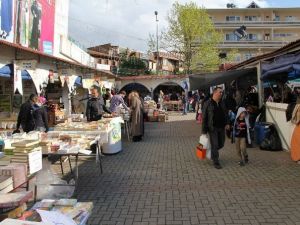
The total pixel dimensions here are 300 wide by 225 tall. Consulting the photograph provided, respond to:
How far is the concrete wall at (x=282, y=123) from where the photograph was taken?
11156 mm

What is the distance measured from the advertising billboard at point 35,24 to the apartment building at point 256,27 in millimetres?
39722

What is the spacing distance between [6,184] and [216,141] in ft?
19.7

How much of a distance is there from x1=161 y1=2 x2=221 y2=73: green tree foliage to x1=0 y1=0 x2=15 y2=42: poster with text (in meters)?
27.5

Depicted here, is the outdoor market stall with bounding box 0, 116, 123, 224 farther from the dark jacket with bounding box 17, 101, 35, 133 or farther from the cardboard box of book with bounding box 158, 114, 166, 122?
the cardboard box of book with bounding box 158, 114, 166, 122

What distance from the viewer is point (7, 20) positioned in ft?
52.1

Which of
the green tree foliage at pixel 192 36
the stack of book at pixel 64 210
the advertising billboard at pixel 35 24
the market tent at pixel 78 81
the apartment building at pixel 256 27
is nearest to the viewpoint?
the stack of book at pixel 64 210

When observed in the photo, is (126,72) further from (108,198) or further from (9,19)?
(108,198)

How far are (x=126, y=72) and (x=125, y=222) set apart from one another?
4820 cm

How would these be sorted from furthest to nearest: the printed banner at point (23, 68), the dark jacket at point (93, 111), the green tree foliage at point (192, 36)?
1. the green tree foliage at point (192, 36)
2. the dark jacket at point (93, 111)
3. the printed banner at point (23, 68)

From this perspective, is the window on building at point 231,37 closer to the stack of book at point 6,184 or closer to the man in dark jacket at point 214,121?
the man in dark jacket at point 214,121

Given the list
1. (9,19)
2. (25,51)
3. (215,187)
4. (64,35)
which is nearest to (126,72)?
(64,35)

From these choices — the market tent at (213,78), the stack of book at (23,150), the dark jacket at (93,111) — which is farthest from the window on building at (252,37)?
the stack of book at (23,150)

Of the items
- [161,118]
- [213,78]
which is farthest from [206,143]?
[161,118]

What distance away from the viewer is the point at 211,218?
5.86 meters
